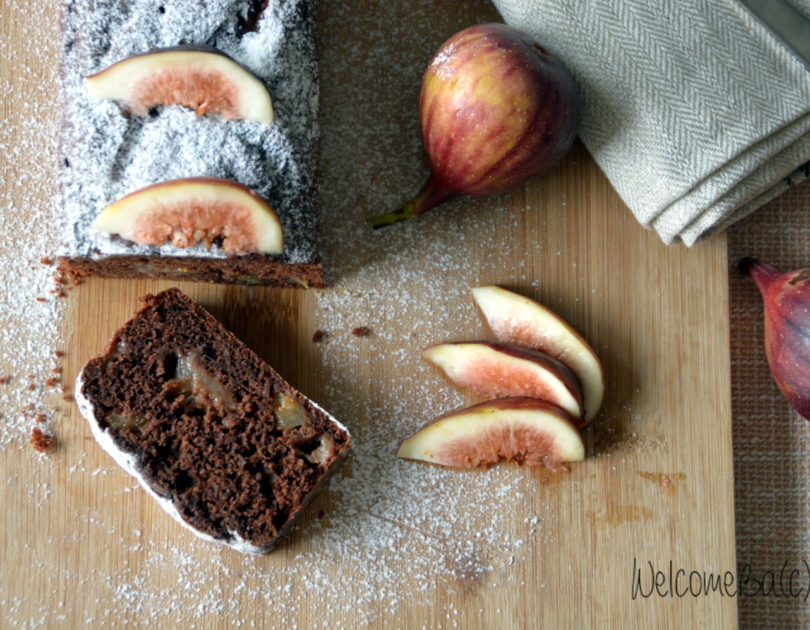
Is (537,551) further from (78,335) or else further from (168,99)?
(168,99)

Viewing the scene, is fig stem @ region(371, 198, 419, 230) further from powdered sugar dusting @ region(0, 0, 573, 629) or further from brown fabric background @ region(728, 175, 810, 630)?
brown fabric background @ region(728, 175, 810, 630)

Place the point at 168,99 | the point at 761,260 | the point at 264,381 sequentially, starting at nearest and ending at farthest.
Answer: the point at 168,99
the point at 264,381
the point at 761,260

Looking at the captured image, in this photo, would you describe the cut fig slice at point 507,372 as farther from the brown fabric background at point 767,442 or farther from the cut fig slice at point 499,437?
the brown fabric background at point 767,442

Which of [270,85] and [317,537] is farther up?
[270,85]

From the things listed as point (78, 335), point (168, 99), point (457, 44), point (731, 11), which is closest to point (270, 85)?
point (168, 99)

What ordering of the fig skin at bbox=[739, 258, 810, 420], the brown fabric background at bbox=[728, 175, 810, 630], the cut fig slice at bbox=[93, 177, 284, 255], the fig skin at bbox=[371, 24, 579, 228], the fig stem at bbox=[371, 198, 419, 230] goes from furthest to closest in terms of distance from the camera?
the brown fabric background at bbox=[728, 175, 810, 630], the fig stem at bbox=[371, 198, 419, 230], the fig skin at bbox=[739, 258, 810, 420], the fig skin at bbox=[371, 24, 579, 228], the cut fig slice at bbox=[93, 177, 284, 255]

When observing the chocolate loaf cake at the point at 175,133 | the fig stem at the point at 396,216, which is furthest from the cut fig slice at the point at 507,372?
the chocolate loaf cake at the point at 175,133

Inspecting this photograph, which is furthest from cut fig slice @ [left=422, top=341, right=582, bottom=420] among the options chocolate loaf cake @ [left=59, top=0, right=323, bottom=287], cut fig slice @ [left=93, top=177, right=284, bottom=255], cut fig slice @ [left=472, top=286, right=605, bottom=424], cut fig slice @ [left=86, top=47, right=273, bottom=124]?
cut fig slice @ [left=86, top=47, right=273, bottom=124]
